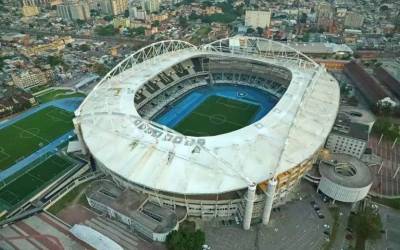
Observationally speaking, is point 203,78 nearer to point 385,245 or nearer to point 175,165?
point 175,165

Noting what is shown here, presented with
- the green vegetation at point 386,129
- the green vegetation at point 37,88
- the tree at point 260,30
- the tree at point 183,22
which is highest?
the tree at point 183,22

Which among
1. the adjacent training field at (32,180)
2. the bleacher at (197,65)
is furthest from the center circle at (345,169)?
the bleacher at (197,65)

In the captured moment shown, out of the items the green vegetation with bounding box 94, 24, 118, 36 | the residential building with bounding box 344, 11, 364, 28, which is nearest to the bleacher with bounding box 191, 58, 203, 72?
the green vegetation with bounding box 94, 24, 118, 36

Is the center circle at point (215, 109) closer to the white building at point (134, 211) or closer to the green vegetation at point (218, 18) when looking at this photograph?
the white building at point (134, 211)

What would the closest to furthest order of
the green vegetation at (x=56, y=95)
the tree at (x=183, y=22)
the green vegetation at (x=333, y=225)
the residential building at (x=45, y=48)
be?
1. the green vegetation at (x=333, y=225)
2. the green vegetation at (x=56, y=95)
3. the residential building at (x=45, y=48)
4. the tree at (x=183, y=22)

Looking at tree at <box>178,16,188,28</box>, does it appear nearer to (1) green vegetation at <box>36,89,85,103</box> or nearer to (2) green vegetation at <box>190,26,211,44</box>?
(2) green vegetation at <box>190,26,211,44</box>

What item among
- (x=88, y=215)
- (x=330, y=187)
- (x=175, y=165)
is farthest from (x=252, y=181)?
(x=88, y=215)
